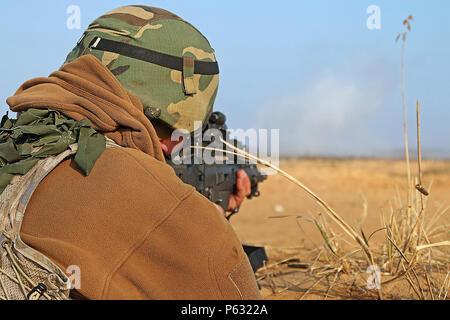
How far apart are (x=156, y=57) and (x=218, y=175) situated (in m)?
1.53

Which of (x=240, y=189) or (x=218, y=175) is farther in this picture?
(x=240, y=189)

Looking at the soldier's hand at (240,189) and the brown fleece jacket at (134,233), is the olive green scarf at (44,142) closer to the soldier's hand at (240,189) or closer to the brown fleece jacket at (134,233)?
the brown fleece jacket at (134,233)

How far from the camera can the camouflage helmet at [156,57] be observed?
214cm

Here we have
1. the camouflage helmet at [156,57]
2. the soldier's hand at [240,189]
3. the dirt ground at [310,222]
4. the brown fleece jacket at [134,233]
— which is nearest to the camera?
the brown fleece jacket at [134,233]

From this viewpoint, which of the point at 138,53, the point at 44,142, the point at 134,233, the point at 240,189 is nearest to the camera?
the point at 134,233

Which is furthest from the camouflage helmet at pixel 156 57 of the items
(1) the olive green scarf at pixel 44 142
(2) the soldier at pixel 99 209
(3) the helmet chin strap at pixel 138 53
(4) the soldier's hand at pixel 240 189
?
(4) the soldier's hand at pixel 240 189

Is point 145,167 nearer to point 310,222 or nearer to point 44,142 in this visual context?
point 44,142

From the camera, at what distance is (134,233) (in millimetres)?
1452

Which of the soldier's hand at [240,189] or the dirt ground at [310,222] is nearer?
the dirt ground at [310,222]

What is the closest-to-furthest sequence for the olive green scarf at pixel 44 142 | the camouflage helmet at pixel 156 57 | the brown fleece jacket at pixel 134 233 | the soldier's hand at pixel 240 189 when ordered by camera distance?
the brown fleece jacket at pixel 134 233
the olive green scarf at pixel 44 142
the camouflage helmet at pixel 156 57
the soldier's hand at pixel 240 189

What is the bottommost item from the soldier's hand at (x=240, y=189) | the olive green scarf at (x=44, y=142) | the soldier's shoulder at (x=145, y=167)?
the soldier's hand at (x=240, y=189)

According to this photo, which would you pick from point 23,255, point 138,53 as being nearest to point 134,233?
point 23,255
